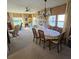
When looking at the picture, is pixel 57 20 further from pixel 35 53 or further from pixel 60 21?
pixel 35 53

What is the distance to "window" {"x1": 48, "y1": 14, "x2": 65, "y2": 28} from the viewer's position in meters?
7.14

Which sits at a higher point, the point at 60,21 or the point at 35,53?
the point at 60,21

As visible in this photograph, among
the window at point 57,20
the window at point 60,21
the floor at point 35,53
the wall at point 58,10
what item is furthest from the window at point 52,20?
the floor at point 35,53

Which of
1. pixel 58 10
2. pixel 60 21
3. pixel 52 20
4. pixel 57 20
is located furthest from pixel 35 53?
pixel 52 20

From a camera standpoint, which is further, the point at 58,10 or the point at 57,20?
the point at 57,20

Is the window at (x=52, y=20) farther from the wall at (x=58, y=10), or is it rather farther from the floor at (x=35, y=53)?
the floor at (x=35, y=53)

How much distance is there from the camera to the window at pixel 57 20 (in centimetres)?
714

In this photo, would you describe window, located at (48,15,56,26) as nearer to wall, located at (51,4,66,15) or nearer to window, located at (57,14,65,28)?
wall, located at (51,4,66,15)

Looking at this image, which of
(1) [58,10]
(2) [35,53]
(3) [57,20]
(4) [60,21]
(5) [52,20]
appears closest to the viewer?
(2) [35,53]

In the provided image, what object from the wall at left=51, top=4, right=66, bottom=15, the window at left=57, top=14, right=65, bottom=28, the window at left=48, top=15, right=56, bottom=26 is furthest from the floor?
the window at left=48, top=15, right=56, bottom=26

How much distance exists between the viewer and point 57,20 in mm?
7656

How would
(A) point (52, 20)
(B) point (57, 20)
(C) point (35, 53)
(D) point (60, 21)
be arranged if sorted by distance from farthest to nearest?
(A) point (52, 20), (B) point (57, 20), (D) point (60, 21), (C) point (35, 53)

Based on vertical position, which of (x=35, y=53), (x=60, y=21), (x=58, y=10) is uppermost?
(x=58, y=10)
